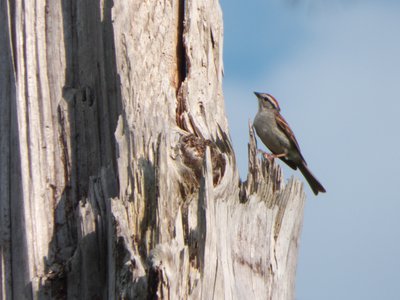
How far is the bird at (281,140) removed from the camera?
9.23 meters

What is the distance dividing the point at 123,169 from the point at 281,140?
5007 mm

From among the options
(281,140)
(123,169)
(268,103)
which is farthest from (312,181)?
(123,169)

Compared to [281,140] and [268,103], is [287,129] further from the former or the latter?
[268,103]

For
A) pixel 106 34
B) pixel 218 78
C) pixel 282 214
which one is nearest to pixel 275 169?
pixel 282 214

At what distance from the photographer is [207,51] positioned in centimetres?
532

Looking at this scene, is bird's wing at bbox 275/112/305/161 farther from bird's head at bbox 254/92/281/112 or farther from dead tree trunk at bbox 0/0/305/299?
dead tree trunk at bbox 0/0/305/299

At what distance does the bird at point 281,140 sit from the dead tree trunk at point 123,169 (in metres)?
4.04

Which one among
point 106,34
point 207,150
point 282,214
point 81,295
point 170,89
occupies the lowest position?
point 81,295

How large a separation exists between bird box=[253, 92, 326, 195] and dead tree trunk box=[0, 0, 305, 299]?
4.04 metres

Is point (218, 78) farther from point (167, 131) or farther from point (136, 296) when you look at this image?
point (136, 296)

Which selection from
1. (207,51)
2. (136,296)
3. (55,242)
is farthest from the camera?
(207,51)

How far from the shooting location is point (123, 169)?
14.5 ft

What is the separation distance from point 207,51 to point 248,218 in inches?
45.5

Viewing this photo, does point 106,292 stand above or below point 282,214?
below
